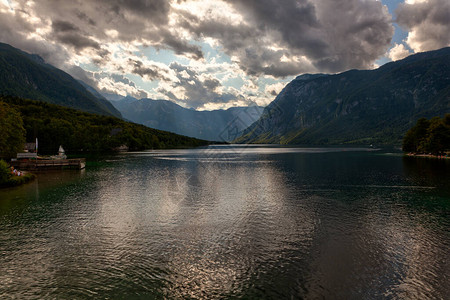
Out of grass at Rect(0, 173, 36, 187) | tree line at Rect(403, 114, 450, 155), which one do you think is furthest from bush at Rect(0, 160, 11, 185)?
tree line at Rect(403, 114, 450, 155)

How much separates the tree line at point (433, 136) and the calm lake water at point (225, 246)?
376ft

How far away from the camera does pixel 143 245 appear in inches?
1108

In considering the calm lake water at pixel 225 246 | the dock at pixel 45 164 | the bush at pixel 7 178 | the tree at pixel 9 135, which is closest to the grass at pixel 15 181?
the bush at pixel 7 178

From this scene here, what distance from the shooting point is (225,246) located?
28.0 metres

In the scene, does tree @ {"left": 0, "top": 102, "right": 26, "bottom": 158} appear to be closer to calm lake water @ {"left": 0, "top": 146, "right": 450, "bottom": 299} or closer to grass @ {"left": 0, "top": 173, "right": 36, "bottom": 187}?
grass @ {"left": 0, "top": 173, "right": 36, "bottom": 187}

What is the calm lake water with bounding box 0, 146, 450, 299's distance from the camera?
1995cm

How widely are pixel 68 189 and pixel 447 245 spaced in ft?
230

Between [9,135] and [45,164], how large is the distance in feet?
51.0

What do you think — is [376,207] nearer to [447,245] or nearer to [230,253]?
[447,245]

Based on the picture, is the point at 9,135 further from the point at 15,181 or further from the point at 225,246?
the point at 225,246

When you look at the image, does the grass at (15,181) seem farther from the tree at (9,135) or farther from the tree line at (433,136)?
the tree line at (433,136)

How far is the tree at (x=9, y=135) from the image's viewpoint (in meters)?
88.3

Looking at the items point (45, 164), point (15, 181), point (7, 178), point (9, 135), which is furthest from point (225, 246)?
point (9, 135)

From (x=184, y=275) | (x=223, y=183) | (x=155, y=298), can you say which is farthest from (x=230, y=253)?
(x=223, y=183)
